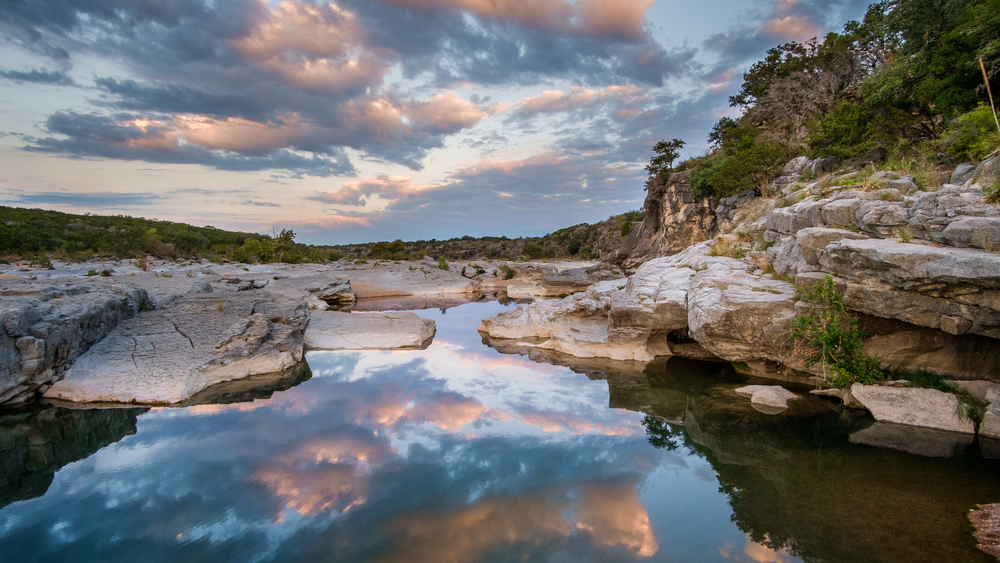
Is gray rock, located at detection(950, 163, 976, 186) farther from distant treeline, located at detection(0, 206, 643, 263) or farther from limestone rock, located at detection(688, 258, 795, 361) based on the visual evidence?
distant treeline, located at detection(0, 206, 643, 263)

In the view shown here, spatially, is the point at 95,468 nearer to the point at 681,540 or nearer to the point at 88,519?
the point at 88,519

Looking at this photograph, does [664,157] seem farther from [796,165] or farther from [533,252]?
[533,252]

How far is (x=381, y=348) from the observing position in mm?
15719

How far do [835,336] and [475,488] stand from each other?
28.3 ft

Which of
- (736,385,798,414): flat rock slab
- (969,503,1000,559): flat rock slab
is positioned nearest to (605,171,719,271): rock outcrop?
(736,385,798,414): flat rock slab

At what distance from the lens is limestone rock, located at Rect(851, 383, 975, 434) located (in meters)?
8.16

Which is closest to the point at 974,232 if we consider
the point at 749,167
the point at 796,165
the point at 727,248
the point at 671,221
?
the point at 727,248

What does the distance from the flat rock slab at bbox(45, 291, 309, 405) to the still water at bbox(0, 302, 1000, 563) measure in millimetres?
648

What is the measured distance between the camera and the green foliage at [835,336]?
9.20m

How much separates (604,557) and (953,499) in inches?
214

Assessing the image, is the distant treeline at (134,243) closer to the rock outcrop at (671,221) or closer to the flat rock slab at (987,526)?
the rock outcrop at (671,221)

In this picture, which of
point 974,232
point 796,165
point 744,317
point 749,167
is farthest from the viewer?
point 749,167

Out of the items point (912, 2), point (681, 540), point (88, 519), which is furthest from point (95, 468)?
point (912, 2)

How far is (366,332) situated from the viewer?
1641cm
